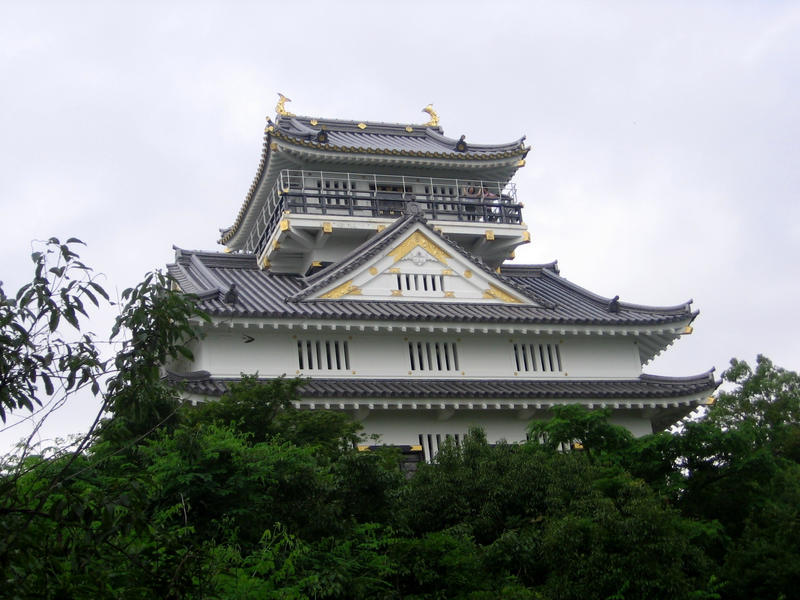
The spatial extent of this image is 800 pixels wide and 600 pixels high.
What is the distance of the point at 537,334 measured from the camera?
98.7ft

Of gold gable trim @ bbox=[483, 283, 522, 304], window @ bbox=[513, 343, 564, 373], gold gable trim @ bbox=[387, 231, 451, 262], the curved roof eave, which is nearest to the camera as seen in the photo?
window @ bbox=[513, 343, 564, 373]

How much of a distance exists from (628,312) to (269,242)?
38.2 ft

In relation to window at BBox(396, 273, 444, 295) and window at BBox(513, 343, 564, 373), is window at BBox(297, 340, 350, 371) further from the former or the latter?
window at BBox(513, 343, 564, 373)

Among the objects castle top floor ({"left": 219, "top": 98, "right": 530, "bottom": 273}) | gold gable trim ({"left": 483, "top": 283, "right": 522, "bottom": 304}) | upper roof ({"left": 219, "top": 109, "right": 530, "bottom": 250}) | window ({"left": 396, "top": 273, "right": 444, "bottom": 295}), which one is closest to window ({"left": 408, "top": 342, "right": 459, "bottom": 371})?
window ({"left": 396, "top": 273, "right": 444, "bottom": 295})

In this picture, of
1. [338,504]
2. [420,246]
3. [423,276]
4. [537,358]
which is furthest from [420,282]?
[338,504]

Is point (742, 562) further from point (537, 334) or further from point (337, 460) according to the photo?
Result: point (537, 334)

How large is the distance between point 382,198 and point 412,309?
229 inches

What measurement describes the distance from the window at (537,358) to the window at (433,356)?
6.50 feet

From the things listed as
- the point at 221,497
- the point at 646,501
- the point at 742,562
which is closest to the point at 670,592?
the point at 646,501

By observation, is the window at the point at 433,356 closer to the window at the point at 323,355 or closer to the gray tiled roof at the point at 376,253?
the window at the point at 323,355

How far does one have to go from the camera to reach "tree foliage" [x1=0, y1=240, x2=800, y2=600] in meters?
9.57

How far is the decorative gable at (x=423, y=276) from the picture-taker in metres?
29.8

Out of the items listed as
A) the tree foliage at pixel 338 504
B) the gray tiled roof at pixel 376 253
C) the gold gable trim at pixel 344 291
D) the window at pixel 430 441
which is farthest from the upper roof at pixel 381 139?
the tree foliage at pixel 338 504

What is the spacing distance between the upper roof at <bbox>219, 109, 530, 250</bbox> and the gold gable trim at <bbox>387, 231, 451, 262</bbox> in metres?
4.80
